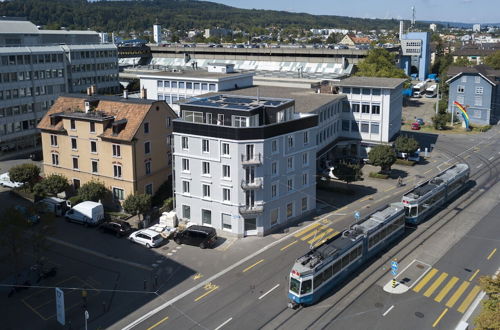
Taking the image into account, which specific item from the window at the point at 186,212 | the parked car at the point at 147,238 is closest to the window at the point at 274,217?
the window at the point at 186,212

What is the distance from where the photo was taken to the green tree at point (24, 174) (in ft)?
206

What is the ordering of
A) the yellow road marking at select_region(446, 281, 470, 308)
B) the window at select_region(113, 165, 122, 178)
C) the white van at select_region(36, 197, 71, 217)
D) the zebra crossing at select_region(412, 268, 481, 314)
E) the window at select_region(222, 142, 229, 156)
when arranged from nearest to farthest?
the yellow road marking at select_region(446, 281, 470, 308) → the zebra crossing at select_region(412, 268, 481, 314) → the window at select_region(222, 142, 229, 156) → the window at select_region(113, 165, 122, 178) → the white van at select_region(36, 197, 71, 217)

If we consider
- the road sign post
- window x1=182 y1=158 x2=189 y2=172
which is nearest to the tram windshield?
the road sign post

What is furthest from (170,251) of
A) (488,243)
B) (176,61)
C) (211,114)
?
(176,61)

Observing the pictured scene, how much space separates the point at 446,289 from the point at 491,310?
45.7 feet

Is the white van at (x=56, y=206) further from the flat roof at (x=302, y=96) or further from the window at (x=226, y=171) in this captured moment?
the flat roof at (x=302, y=96)

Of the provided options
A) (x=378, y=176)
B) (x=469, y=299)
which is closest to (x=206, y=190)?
(x=469, y=299)

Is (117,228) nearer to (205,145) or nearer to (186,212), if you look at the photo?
(186,212)

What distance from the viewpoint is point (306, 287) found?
3766cm

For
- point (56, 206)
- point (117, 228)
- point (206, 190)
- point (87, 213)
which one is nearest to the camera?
point (117, 228)

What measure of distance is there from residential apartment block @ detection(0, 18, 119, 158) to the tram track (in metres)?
66.1

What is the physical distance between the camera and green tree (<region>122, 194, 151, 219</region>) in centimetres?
5384

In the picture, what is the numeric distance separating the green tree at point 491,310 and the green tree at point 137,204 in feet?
116

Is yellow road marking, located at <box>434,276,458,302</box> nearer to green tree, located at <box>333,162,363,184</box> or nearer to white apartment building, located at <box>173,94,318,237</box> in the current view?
white apartment building, located at <box>173,94,318,237</box>
